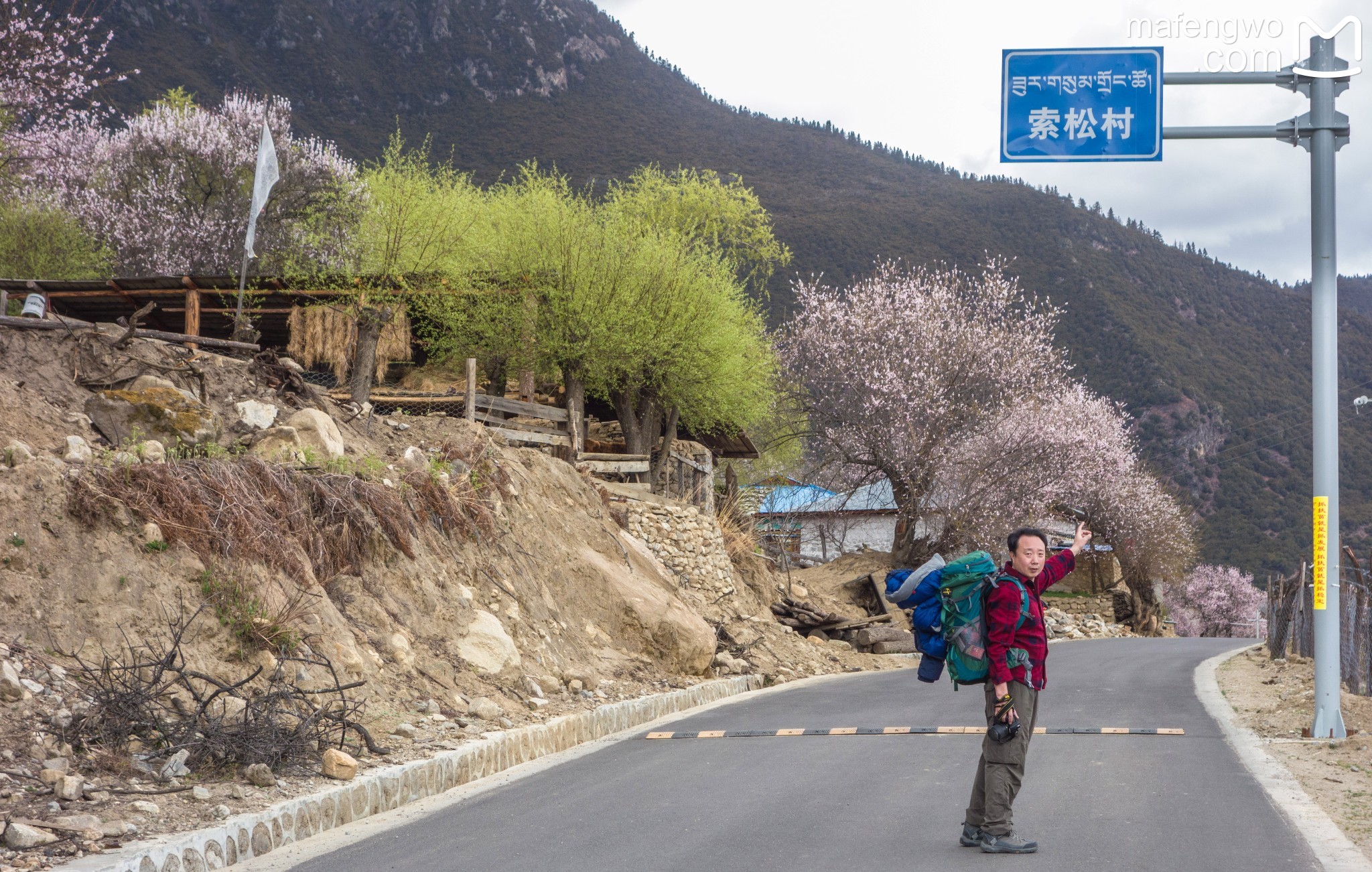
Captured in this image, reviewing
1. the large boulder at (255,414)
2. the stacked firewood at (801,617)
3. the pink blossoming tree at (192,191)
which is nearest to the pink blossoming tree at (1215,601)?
the stacked firewood at (801,617)

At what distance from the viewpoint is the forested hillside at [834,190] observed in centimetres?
6353

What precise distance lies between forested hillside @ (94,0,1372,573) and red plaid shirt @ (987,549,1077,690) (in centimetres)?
5210

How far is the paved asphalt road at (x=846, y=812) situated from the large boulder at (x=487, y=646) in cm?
168

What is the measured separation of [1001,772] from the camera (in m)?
6.12

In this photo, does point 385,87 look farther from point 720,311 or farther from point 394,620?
point 394,620

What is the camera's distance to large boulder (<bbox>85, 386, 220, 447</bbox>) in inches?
464

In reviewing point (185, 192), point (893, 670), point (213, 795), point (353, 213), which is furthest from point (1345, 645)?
point (185, 192)

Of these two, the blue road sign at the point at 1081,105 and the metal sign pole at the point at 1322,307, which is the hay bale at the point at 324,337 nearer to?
the blue road sign at the point at 1081,105

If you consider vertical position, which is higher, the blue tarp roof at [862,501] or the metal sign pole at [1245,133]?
the metal sign pole at [1245,133]

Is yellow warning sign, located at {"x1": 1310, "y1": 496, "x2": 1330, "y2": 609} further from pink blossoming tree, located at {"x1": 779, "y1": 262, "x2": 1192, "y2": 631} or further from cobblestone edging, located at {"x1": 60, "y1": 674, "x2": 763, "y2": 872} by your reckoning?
pink blossoming tree, located at {"x1": 779, "y1": 262, "x2": 1192, "y2": 631}

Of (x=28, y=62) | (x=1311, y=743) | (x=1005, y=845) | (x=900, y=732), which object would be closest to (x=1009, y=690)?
(x=1005, y=845)

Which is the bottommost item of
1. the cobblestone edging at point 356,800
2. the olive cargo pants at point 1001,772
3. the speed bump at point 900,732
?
the speed bump at point 900,732

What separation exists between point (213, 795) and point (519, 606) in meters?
6.98

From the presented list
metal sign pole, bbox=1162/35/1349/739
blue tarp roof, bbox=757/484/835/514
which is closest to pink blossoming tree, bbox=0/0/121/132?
metal sign pole, bbox=1162/35/1349/739
